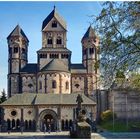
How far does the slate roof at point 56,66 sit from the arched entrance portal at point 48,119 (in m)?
11.3

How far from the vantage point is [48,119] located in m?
63.7

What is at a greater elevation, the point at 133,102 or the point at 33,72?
the point at 33,72

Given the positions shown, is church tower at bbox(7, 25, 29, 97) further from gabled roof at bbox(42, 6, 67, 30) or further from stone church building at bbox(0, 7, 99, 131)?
gabled roof at bbox(42, 6, 67, 30)

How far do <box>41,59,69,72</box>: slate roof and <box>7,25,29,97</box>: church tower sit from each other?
5155mm

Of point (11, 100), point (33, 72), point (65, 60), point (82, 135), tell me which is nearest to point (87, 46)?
point (65, 60)

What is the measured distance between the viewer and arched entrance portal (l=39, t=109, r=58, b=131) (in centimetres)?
6247

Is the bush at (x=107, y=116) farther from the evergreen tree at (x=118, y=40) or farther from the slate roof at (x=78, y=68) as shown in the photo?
the evergreen tree at (x=118, y=40)

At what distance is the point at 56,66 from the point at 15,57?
27.1 feet

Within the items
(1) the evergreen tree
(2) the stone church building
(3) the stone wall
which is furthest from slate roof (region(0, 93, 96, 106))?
(1) the evergreen tree

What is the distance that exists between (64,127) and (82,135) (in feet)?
97.5

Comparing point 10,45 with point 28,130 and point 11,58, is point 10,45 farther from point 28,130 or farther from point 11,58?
point 28,130

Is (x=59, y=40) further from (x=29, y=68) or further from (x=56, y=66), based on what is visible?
(x=29, y=68)

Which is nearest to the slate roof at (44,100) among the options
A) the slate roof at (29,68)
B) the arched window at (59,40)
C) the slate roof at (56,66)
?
the slate roof at (56,66)

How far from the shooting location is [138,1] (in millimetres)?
20984
